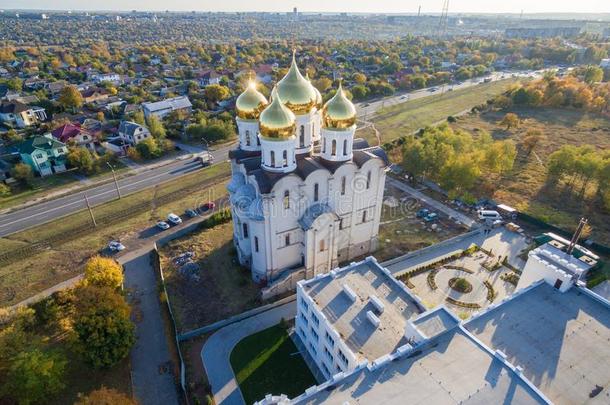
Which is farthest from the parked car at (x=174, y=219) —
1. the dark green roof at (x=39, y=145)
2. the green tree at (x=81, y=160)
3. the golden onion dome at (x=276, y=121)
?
the dark green roof at (x=39, y=145)

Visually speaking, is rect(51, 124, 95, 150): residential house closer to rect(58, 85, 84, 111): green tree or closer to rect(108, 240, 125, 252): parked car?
rect(58, 85, 84, 111): green tree

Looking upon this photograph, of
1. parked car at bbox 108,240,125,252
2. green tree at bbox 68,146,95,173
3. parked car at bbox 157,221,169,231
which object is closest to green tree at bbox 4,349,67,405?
parked car at bbox 108,240,125,252

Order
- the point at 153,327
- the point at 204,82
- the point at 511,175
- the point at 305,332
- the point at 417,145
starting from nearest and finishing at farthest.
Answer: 1. the point at 305,332
2. the point at 153,327
3. the point at 417,145
4. the point at 511,175
5. the point at 204,82

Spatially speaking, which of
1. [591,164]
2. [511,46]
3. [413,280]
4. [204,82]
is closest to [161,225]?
[413,280]

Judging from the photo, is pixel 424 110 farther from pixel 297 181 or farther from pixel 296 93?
pixel 297 181

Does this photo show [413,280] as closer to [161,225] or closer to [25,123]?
[161,225]

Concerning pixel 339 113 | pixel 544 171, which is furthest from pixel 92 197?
pixel 544 171
